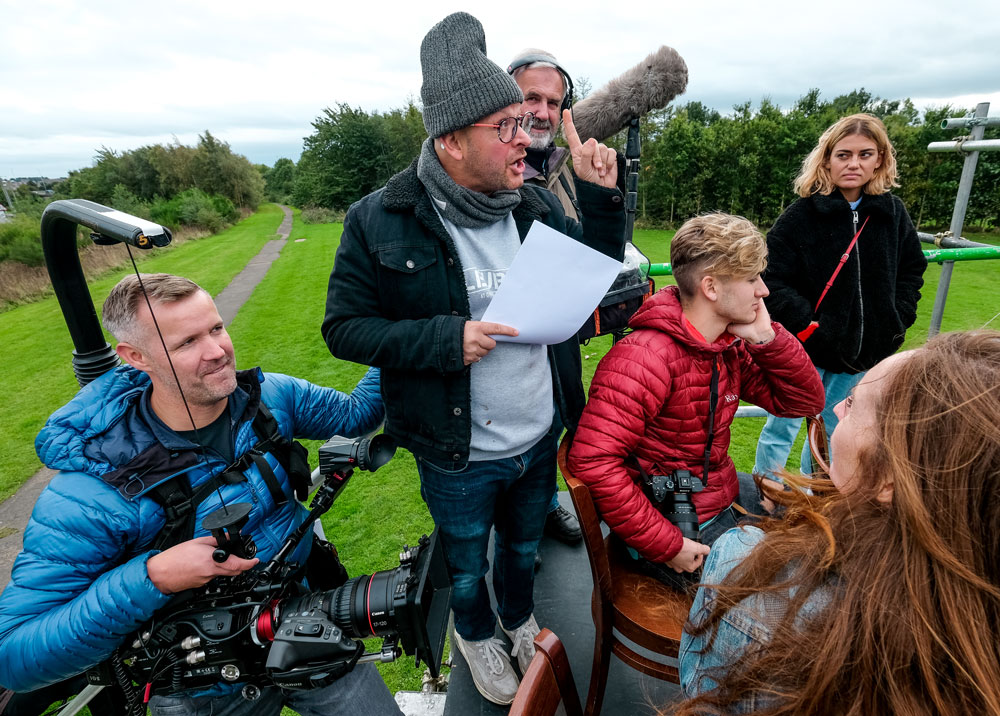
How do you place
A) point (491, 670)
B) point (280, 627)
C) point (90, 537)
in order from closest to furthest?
point (280, 627)
point (90, 537)
point (491, 670)

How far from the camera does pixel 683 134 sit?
19094 mm

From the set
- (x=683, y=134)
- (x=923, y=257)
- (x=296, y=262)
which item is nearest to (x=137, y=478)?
(x=923, y=257)

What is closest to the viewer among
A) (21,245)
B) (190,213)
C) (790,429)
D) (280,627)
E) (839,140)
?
(280,627)

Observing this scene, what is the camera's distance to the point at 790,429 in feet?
9.41

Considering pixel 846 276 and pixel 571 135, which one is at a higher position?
pixel 571 135

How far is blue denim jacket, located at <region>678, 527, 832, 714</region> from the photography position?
2.83ft

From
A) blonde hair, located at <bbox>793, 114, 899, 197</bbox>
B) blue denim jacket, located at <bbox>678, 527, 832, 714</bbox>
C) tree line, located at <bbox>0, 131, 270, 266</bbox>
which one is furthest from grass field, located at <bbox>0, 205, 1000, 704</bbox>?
tree line, located at <bbox>0, 131, 270, 266</bbox>

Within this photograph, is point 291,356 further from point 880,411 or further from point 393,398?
point 880,411

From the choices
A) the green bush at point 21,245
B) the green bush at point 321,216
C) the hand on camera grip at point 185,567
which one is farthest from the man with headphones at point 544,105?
the green bush at point 321,216

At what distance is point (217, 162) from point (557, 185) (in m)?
44.6

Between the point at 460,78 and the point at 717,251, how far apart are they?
3.41 feet

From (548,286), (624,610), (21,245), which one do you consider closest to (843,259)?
(548,286)

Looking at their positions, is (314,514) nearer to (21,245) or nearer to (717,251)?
(717,251)

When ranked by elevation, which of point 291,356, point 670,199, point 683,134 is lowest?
point 291,356
